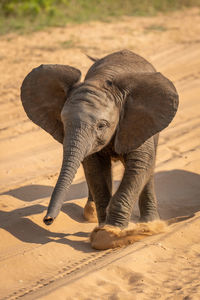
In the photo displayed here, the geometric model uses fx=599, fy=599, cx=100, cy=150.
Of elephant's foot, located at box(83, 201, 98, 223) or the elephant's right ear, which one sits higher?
the elephant's right ear

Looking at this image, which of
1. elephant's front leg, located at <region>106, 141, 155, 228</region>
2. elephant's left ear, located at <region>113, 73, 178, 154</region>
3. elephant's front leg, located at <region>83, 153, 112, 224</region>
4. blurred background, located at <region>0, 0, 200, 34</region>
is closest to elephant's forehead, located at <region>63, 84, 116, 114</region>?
elephant's left ear, located at <region>113, 73, 178, 154</region>

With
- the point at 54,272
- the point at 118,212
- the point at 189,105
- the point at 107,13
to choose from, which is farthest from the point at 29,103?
the point at 107,13

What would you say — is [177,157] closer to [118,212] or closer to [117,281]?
[118,212]

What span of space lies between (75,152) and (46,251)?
1.10 metres

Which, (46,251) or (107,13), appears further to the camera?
(107,13)

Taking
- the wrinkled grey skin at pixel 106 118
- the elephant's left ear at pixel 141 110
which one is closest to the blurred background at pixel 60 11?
the wrinkled grey skin at pixel 106 118

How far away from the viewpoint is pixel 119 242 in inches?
230

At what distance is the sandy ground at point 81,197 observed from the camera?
4.95m

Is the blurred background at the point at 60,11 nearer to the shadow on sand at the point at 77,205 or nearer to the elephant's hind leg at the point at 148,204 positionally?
the shadow on sand at the point at 77,205

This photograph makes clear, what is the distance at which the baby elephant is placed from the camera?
17.4 feet

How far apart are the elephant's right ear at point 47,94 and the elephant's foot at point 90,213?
1.27 m

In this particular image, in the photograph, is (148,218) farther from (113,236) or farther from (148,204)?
(113,236)

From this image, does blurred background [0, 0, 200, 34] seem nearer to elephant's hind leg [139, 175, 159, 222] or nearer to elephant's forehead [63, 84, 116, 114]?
elephant's hind leg [139, 175, 159, 222]

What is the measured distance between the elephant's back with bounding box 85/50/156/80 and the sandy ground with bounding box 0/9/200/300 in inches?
66.3
